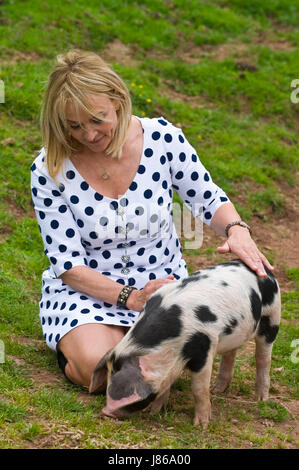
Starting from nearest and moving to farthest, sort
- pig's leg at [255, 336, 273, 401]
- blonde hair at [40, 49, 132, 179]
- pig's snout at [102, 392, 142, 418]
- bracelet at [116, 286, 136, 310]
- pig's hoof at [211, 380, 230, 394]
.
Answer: pig's snout at [102, 392, 142, 418], blonde hair at [40, 49, 132, 179], bracelet at [116, 286, 136, 310], pig's leg at [255, 336, 273, 401], pig's hoof at [211, 380, 230, 394]

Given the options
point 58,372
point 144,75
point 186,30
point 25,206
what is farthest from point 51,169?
point 186,30

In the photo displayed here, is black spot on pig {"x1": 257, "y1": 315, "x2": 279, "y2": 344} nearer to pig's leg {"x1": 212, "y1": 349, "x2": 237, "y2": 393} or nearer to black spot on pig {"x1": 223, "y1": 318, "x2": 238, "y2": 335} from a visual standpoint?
pig's leg {"x1": 212, "y1": 349, "x2": 237, "y2": 393}

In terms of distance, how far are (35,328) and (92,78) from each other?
2038 mm

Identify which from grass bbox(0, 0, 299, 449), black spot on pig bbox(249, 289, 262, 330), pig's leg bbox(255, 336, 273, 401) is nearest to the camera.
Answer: grass bbox(0, 0, 299, 449)

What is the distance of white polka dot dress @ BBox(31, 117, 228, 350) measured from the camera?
4.63 meters

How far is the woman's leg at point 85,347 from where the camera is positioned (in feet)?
14.3

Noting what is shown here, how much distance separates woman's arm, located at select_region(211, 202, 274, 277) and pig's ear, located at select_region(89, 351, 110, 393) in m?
0.97

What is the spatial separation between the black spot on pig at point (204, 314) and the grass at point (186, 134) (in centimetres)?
62

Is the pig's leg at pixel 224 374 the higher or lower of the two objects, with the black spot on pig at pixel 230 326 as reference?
lower

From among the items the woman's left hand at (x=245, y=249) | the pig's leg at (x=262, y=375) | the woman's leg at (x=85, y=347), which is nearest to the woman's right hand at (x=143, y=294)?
the woman's leg at (x=85, y=347)

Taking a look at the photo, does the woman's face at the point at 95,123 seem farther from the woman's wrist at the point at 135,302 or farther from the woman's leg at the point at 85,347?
the woman's leg at the point at 85,347

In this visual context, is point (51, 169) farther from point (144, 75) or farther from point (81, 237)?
point (144, 75)

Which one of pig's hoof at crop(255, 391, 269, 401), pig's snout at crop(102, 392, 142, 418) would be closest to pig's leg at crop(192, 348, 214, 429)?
pig's snout at crop(102, 392, 142, 418)

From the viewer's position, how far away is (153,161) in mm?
4824
